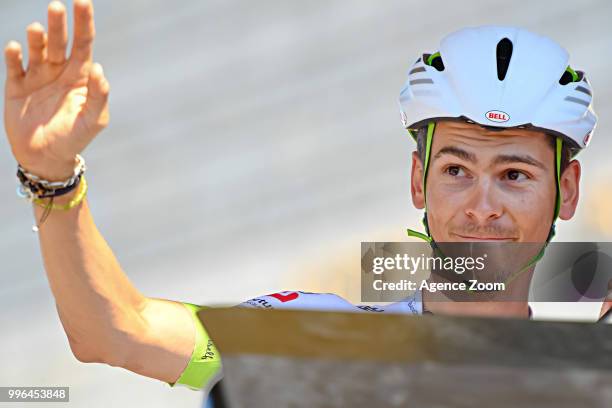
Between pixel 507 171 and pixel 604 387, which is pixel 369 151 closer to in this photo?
pixel 507 171

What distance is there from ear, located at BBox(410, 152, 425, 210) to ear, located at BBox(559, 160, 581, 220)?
1.31 feet

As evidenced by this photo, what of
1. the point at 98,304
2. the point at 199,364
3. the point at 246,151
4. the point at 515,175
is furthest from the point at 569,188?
the point at 246,151

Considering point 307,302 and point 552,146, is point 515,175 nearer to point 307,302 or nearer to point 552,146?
point 552,146

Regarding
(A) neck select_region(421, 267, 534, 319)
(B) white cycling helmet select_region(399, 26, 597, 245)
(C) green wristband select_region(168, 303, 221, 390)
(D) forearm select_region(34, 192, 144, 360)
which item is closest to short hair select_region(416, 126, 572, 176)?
(B) white cycling helmet select_region(399, 26, 597, 245)

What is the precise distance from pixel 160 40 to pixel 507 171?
2.57 m

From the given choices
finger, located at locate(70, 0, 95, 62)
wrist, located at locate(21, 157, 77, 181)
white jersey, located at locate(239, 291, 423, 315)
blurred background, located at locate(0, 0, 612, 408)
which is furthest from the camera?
blurred background, located at locate(0, 0, 612, 408)

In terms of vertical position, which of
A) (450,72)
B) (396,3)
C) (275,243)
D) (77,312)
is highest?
(396,3)

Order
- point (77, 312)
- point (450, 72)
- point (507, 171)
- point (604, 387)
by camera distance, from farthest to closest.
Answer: point (450, 72) → point (507, 171) → point (77, 312) → point (604, 387)

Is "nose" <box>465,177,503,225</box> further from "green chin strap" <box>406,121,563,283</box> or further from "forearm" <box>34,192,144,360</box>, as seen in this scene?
"forearm" <box>34,192,144,360</box>

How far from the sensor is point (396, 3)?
5109 millimetres

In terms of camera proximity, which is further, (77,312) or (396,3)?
(396,3)

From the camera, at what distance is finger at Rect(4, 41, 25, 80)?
1.88 meters

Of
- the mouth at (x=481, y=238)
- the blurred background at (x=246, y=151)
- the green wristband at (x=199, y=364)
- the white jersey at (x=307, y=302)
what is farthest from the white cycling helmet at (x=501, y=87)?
the blurred background at (x=246, y=151)

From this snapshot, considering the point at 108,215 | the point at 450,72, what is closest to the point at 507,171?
the point at 450,72
